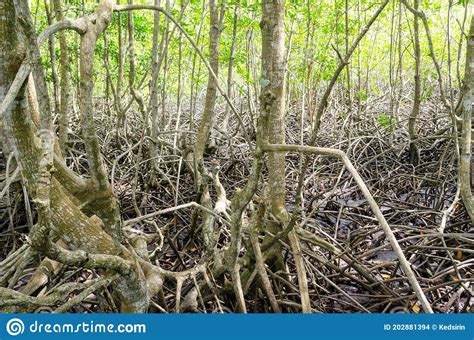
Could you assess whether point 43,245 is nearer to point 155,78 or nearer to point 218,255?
point 218,255

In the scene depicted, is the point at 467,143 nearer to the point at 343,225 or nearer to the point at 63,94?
the point at 343,225

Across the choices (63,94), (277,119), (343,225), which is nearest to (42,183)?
(277,119)

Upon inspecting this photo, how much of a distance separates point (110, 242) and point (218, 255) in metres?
0.60

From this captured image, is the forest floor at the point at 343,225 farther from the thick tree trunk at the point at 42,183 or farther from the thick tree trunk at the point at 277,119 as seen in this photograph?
the thick tree trunk at the point at 42,183

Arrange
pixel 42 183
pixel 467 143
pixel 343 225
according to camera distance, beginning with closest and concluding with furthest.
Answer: pixel 42 183, pixel 467 143, pixel 343 225

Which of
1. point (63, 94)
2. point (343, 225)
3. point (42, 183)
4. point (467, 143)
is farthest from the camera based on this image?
point (343, 225)

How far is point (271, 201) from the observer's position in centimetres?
202

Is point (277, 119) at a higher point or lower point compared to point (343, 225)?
higher

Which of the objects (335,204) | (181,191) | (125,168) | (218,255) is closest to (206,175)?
(218,255)

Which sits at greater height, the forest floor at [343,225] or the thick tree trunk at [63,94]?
the thick tree trunk at [63,94]

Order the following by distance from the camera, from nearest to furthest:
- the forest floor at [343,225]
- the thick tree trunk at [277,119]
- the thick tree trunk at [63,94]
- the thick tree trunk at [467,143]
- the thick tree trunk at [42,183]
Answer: the thick tree trunk at [42,183], the thick tree trunk at [277,119], the thick tree trunk at [467,143], the forest floor at [343,225], the thick tree trunk at [63,94]

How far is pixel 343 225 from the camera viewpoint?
10.2 ft

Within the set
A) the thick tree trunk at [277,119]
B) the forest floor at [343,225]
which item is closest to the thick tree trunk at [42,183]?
the forest floor at [343,225]

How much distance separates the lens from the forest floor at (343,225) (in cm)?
202
